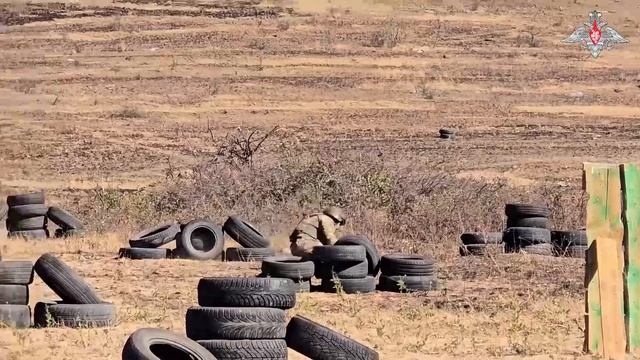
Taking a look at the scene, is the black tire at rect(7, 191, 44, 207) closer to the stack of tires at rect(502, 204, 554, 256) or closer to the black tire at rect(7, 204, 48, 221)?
the black tire at rect(7, 204, 48, 221)

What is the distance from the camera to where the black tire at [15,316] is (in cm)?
1126

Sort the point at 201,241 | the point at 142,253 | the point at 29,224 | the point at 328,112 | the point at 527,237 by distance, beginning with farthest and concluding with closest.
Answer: the point at 328,112, the point at 29,224, the point at 201,241, the point at 527,237, the point at 142,253

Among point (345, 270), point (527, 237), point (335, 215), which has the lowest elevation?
point (527, 237)

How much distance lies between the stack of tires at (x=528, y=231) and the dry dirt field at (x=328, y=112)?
2.22 ft

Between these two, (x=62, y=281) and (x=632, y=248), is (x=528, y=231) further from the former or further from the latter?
(x=62, y=281)

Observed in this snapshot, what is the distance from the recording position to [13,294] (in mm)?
11688

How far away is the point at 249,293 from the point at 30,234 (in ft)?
33.2

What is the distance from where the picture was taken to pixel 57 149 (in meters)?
Answer: 28.5

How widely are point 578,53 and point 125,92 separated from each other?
46.6ft

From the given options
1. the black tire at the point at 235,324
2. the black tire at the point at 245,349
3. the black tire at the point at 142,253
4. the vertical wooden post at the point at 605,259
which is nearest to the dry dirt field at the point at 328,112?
the black tire at the point at 142,253

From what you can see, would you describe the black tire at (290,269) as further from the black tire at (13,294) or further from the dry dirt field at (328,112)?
the black tire at (13,294)

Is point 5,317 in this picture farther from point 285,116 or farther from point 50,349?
point 285,116

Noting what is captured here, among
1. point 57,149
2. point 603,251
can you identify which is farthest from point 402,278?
point 57,149

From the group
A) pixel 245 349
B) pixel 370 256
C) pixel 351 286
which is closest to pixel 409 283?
pixel 370 256
